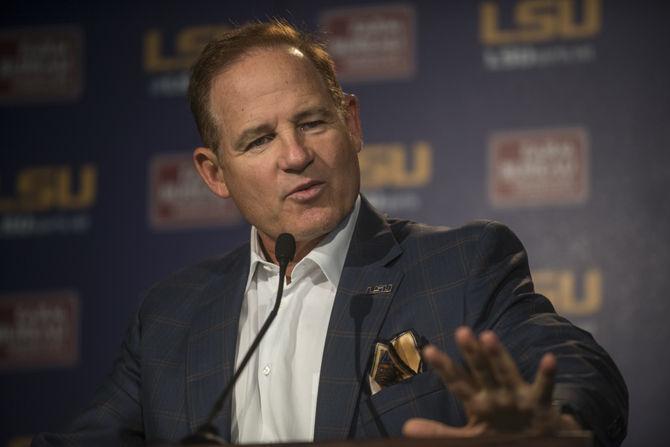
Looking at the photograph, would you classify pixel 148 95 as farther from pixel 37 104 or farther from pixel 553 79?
pixel 553 79

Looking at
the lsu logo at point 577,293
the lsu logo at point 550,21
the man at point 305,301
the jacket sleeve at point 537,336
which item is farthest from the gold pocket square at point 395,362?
the lsu logo at point 550,21

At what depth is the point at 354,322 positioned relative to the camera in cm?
221

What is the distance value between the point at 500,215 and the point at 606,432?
1901mm

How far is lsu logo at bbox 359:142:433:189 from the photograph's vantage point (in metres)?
3.76

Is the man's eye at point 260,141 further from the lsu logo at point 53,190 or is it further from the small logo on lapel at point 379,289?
the lsu logo at point 53,190

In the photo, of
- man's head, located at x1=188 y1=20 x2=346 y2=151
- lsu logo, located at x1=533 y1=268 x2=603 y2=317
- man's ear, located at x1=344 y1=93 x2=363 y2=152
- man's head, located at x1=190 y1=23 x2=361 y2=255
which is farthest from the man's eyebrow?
lsu logo, located at x1=533 y1=268 x2=603 y2=317

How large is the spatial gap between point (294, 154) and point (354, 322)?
388mm

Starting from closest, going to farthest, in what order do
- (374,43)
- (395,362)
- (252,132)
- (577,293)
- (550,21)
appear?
(395,362) < (252,132) < (577,293) < (550,21) < (374,43)

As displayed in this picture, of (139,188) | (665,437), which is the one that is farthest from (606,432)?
(139,188)

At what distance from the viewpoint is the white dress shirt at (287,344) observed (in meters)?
2.22

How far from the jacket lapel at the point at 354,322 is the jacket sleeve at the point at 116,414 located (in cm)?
53

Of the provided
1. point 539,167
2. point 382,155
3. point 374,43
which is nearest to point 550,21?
point 539,167

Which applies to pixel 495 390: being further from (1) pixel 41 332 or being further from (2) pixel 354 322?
(1) pixel 41 332

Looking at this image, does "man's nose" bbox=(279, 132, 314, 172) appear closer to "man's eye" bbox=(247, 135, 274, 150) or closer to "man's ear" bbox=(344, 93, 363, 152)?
"man's eye" bbox=(247, 135, 274, 150)
